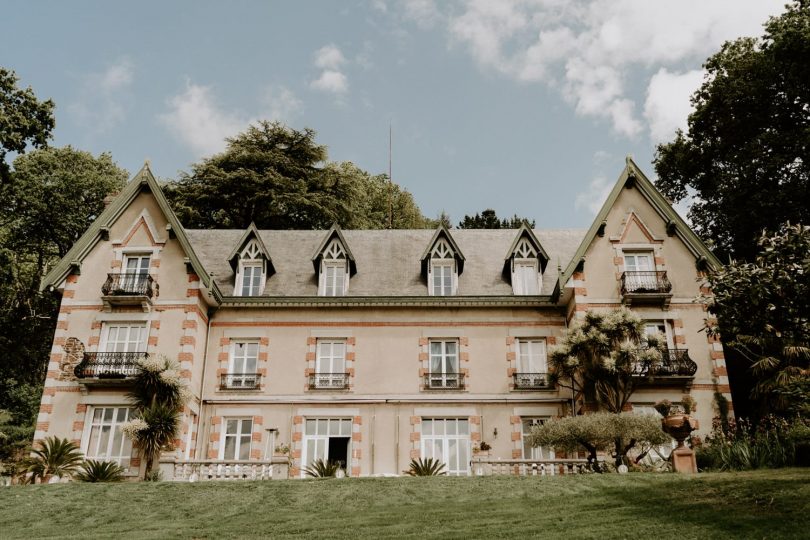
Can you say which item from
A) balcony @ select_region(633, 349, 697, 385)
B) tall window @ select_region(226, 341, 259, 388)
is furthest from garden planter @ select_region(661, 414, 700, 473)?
tall window @ select_region(226, 341, 259, 388)

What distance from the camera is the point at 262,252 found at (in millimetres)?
24828

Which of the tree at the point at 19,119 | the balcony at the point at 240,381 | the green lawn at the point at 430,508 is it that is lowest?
the green lawn at the point at 430,508

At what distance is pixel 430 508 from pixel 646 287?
12.5 meters

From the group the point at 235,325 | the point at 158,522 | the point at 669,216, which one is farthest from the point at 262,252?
the point at 669,216

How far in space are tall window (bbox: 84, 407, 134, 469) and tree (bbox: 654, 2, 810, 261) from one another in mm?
23024

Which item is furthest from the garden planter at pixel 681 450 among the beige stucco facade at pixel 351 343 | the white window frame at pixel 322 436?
the white window frame at pixel 322 436

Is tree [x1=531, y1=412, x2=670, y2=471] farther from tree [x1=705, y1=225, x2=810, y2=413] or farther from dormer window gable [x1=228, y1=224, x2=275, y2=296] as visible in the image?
dormer window gable [x1=228, y1=224, x2=275, y2=296]

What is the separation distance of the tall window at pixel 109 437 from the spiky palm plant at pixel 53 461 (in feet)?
3.58

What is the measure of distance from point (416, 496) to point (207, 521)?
171 inches

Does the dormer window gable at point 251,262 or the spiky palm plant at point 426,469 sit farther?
the dormer window gable at point 251,262

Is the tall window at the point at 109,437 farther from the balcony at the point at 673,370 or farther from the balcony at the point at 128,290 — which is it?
the balcony at the point at 673,370

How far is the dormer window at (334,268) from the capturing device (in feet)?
80.9

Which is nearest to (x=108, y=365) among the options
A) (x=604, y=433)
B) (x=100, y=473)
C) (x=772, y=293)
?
(x=100, y=473)

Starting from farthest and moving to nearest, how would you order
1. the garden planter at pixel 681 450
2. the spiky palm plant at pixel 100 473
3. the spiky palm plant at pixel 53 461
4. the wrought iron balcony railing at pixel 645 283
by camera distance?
the wrought iron balcony railing at pixel 645 283, the spiky palm plant at pixel 53 461, the spiky palm plant at pixel 100 473, the garden planter at pixel 681 450
